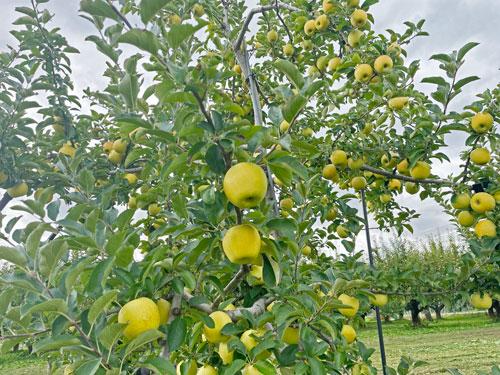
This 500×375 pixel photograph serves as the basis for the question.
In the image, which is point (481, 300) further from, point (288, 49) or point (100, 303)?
point (288, 49)

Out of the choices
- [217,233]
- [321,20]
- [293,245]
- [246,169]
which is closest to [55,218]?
[217,233]

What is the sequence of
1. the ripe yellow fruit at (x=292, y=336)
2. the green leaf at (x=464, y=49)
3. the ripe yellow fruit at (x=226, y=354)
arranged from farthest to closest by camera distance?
the green leaf at (x=464, y=49) < the ripe yellow fruit at (x=292, y=336) < the ripe yellow fruit at (x=226, y=354)

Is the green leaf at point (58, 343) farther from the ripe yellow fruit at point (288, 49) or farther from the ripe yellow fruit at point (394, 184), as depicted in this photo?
the ripe yellow fruit at point (288, 49)

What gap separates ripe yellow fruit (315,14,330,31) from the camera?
251cm

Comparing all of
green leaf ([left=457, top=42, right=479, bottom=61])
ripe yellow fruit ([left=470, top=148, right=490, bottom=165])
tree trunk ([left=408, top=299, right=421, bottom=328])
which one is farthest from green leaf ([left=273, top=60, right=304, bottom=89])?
tree trunk ([left=408, top=299, right=421, bottom=328])

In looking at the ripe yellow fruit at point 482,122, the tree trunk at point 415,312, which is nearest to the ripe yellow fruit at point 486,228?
the ripe yellow fruit at point 482,122

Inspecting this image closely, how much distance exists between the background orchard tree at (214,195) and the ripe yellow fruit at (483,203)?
0.05 feet

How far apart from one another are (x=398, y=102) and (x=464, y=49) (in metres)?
0.48

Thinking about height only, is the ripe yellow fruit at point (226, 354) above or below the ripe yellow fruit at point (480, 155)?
below

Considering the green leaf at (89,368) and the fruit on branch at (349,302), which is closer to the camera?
the green leaf at (89,368)

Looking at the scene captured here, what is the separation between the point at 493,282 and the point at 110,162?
8.22ft

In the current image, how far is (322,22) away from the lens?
2.51m

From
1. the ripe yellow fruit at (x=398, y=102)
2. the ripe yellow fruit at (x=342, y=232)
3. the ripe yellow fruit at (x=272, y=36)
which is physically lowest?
the ripe yellow fruit at (x=342, y=232)

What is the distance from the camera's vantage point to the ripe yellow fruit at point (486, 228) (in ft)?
6.02
